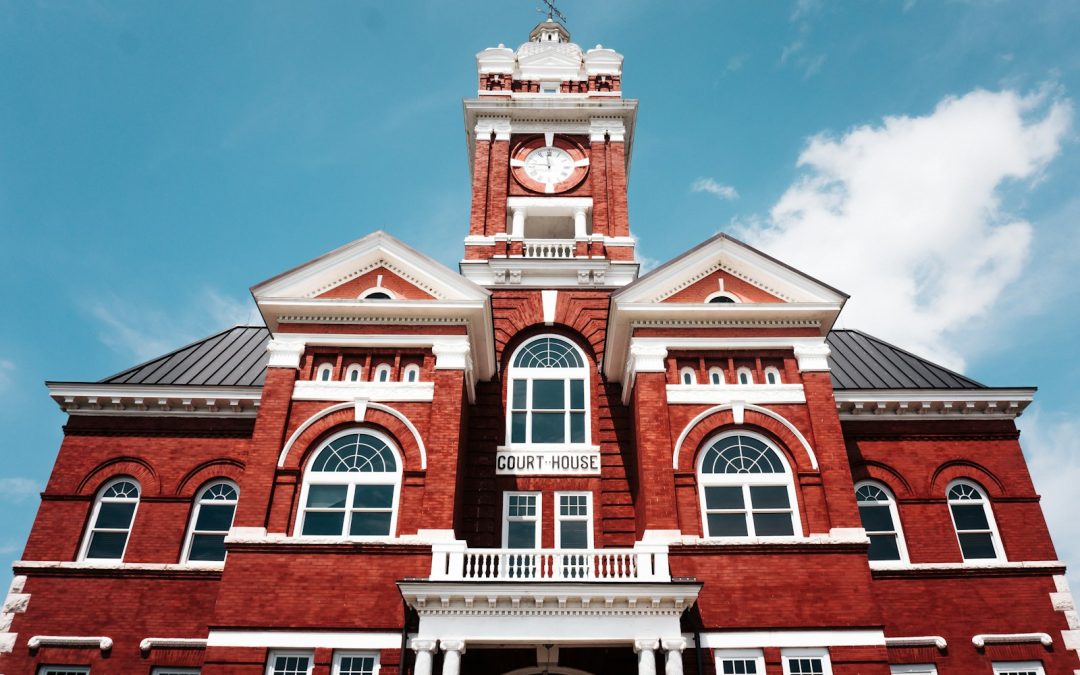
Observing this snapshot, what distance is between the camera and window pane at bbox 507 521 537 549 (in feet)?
70.4

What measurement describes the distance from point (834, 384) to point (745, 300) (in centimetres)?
453

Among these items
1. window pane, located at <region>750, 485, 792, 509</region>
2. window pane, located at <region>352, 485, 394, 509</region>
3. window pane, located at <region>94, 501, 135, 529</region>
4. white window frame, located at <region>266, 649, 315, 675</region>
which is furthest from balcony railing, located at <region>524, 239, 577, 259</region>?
white window frame, located at <region>266, 649, 315, 675</region>

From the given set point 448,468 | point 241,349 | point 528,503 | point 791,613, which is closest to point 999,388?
point 791,613

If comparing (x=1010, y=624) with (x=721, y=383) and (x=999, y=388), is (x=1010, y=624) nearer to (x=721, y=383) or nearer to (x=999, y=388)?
(x=999, y=388)

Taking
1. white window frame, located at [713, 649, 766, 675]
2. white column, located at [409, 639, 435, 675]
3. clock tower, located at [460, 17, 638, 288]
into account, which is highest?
clock tower, located at [460, 17, 638, 288]

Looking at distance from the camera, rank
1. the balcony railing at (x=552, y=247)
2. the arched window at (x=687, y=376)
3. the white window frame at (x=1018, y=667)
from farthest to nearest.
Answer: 1. the balcony railing at (x=552, y=247)
2. the arched window at (x=687, y=376)
3. the white window frame at (x=1018, y=667)

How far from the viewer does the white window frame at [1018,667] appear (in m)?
20.4

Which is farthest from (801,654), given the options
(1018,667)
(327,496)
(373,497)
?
(327,496)

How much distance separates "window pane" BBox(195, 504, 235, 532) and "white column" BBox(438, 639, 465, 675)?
28.9ft

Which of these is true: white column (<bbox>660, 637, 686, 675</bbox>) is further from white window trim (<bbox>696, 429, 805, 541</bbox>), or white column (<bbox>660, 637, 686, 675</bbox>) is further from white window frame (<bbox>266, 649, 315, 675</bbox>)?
white window frame (<bbox>266, 649, 315, 675</bbox>)

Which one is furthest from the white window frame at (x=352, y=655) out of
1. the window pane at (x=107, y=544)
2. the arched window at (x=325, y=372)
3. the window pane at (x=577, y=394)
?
the window pane at (x=577, y=394)

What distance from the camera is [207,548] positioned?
22266 mm

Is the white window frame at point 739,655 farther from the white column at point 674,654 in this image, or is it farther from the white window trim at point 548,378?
the white window trim at point 548,378

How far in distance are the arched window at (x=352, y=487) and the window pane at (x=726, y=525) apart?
7.54m
